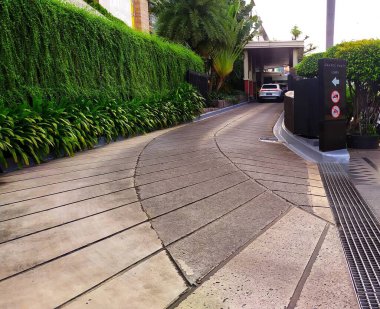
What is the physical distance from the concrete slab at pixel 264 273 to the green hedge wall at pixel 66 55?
5082 millimetres

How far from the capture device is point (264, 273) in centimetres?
249

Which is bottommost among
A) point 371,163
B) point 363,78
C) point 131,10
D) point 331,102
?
point 371,163

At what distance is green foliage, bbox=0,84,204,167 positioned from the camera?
5484 millimetres

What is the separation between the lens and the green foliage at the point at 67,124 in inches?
216

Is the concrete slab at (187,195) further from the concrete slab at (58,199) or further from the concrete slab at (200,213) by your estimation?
the concrete slab at (58,199)

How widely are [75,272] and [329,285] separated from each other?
68.8 inches

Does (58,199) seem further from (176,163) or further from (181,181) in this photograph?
(176,163)

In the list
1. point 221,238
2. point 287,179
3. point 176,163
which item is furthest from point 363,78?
point 221,238

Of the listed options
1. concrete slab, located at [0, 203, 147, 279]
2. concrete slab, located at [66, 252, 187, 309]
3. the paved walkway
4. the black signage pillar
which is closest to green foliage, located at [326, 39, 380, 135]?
the black signage pillar

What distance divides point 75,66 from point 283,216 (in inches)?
255

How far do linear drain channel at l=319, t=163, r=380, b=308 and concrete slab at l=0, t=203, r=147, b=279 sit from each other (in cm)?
192

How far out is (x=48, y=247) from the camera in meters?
2.77

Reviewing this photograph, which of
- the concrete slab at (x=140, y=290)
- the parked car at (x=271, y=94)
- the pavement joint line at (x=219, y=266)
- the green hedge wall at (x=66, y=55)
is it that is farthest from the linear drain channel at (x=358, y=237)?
the parked car at (x=271, y=94)

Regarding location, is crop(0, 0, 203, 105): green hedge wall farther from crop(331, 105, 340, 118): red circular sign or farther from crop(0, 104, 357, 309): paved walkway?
crop(331, 105, 340, 118): red circular sign
